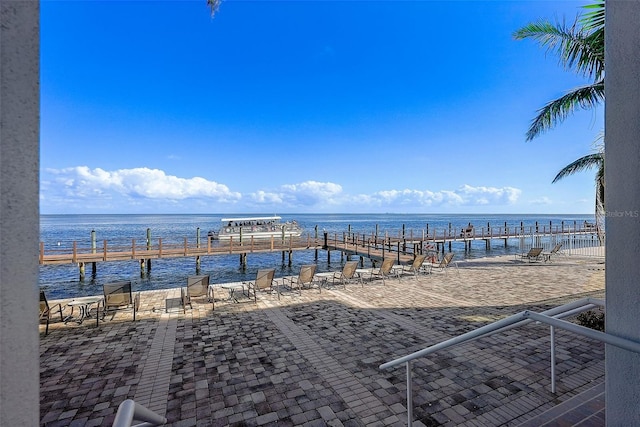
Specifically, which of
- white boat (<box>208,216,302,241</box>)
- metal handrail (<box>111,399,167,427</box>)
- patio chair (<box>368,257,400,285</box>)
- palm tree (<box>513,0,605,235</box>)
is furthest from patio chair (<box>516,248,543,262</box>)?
metal handrail (<box>111,399,167,427</box>)

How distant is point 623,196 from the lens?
1683 millimetres

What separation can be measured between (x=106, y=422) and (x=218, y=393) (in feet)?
3.99

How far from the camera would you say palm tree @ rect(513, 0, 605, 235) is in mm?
5098

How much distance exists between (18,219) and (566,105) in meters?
7.58

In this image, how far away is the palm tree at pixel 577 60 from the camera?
510cm

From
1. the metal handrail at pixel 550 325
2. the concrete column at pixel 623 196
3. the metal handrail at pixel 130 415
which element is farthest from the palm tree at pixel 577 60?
the metal handrail at pixel 130 415

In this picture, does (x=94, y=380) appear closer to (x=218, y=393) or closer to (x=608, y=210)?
(x=218, y=393)

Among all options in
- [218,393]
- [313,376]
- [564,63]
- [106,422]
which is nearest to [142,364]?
[106,422]

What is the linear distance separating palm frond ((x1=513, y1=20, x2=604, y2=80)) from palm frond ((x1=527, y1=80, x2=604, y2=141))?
8.9 inches

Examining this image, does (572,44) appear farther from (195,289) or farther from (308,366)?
(195,289)

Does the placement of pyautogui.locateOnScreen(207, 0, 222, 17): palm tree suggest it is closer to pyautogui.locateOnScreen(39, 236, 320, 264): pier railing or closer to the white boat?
pyautogui.locateOnScreen(39, 236, 320, 264): pier railing

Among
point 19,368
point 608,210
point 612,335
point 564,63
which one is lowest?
point 612,335

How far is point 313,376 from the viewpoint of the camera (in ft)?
14.3

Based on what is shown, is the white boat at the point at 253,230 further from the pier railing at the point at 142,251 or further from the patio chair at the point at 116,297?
the patio chair at the point at 116,297
